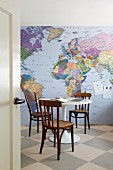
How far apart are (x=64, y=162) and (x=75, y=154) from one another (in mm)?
309

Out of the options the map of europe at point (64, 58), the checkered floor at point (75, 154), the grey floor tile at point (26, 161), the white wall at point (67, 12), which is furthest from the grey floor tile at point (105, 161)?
the white wall at point (67, 12)

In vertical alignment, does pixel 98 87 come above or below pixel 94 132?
above

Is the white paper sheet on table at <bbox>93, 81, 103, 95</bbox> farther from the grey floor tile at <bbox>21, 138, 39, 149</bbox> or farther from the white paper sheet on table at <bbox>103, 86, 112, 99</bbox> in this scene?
the grey floor tile at <bbox>21, 138, 39, 149</bbox>

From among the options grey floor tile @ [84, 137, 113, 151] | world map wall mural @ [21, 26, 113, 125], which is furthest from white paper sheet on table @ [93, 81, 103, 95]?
grey floor tile @ [84, 137, 113, 151]

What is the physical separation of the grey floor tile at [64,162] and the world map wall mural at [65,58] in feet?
6.67

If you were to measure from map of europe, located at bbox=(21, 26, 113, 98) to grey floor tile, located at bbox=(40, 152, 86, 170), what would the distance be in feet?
6.67

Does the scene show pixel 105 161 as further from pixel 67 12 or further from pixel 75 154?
pixel 67 12

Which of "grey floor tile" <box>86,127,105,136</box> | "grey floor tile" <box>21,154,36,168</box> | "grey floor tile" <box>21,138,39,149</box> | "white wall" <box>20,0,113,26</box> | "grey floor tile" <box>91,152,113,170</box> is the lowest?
"grey floor tile" <box>21,154,36,168</box>

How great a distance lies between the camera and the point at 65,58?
4695mm

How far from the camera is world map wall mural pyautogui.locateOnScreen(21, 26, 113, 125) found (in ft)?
15.3

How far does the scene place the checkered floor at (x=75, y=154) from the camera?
258 centimetres

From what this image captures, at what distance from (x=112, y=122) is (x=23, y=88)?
7.23 ft

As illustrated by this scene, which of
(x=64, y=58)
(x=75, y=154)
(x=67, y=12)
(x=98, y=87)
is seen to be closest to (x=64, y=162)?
(x=75, y=154)

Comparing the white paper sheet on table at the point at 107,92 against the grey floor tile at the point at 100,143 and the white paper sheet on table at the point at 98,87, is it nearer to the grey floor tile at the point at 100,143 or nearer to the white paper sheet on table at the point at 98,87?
the white paper sheet on table at the point at 98,87
